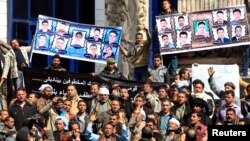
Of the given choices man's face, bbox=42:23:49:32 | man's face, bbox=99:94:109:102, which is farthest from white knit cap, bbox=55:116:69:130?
man's face, bbox=42:23:49:32

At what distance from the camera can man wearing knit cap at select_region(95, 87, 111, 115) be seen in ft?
74.9

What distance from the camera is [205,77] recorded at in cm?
2420

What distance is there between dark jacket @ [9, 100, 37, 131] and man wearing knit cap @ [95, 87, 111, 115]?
1.18 m

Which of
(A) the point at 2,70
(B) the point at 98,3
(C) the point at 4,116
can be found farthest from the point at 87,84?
(B) the point at 98,3

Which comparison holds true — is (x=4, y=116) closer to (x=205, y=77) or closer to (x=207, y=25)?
(x=205, y=77)

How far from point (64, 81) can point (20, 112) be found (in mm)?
2618

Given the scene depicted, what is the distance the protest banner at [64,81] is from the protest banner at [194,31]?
1.61m

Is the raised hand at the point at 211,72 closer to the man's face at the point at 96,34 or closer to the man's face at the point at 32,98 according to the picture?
the man's face at the point at 32,98

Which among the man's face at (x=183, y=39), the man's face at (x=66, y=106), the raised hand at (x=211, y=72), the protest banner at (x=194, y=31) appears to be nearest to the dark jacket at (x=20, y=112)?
the man's face at (x=66, y=106)

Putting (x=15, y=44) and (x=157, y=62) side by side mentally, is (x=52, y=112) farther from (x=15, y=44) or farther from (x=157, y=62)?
(x=15, y=44)

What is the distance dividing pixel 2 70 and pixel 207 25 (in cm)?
440

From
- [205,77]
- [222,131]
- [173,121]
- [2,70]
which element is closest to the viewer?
[222,131]

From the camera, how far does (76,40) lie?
2753 cm

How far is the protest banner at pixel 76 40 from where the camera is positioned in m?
27.1
